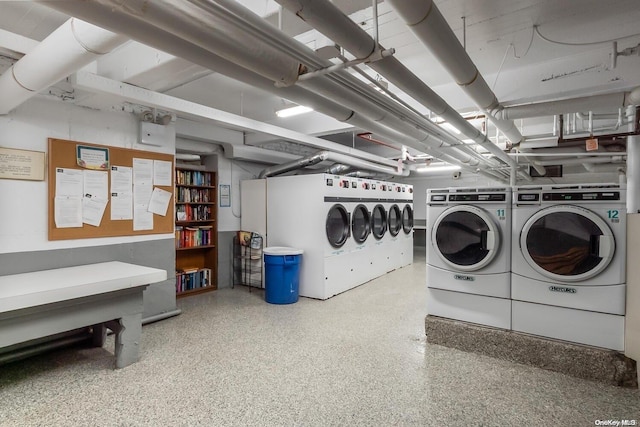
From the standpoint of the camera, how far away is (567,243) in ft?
8.71

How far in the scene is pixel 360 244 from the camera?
18.1ft

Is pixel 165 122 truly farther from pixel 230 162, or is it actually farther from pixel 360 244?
pixel 360 244

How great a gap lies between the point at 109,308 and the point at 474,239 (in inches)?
127

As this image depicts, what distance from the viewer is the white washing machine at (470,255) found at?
9.68ft

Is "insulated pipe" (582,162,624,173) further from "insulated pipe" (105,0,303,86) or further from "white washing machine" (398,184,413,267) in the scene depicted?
"insulated pipe" (105,0,303,86)

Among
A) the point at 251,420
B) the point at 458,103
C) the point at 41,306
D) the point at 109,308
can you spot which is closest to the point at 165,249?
the point at 109,308

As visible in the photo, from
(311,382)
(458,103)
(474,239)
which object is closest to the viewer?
(311,382)

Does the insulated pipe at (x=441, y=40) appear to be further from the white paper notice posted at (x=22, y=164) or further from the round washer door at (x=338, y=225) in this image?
the white paper notice posted at (x=22, y=164)

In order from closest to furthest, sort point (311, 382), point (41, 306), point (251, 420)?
point (251, 420) → point (41, 306) → point (311, 382)

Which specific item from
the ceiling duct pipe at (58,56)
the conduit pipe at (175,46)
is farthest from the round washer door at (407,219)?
the ceiling duct pipe at (58,56)

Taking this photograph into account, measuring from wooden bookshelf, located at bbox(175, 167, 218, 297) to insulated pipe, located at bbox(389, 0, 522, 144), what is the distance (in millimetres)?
4240

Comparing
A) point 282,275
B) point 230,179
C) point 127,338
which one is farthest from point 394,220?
point 127,338

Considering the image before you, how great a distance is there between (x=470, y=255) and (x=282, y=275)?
2.44 metres

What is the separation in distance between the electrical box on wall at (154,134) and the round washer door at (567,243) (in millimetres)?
3904
